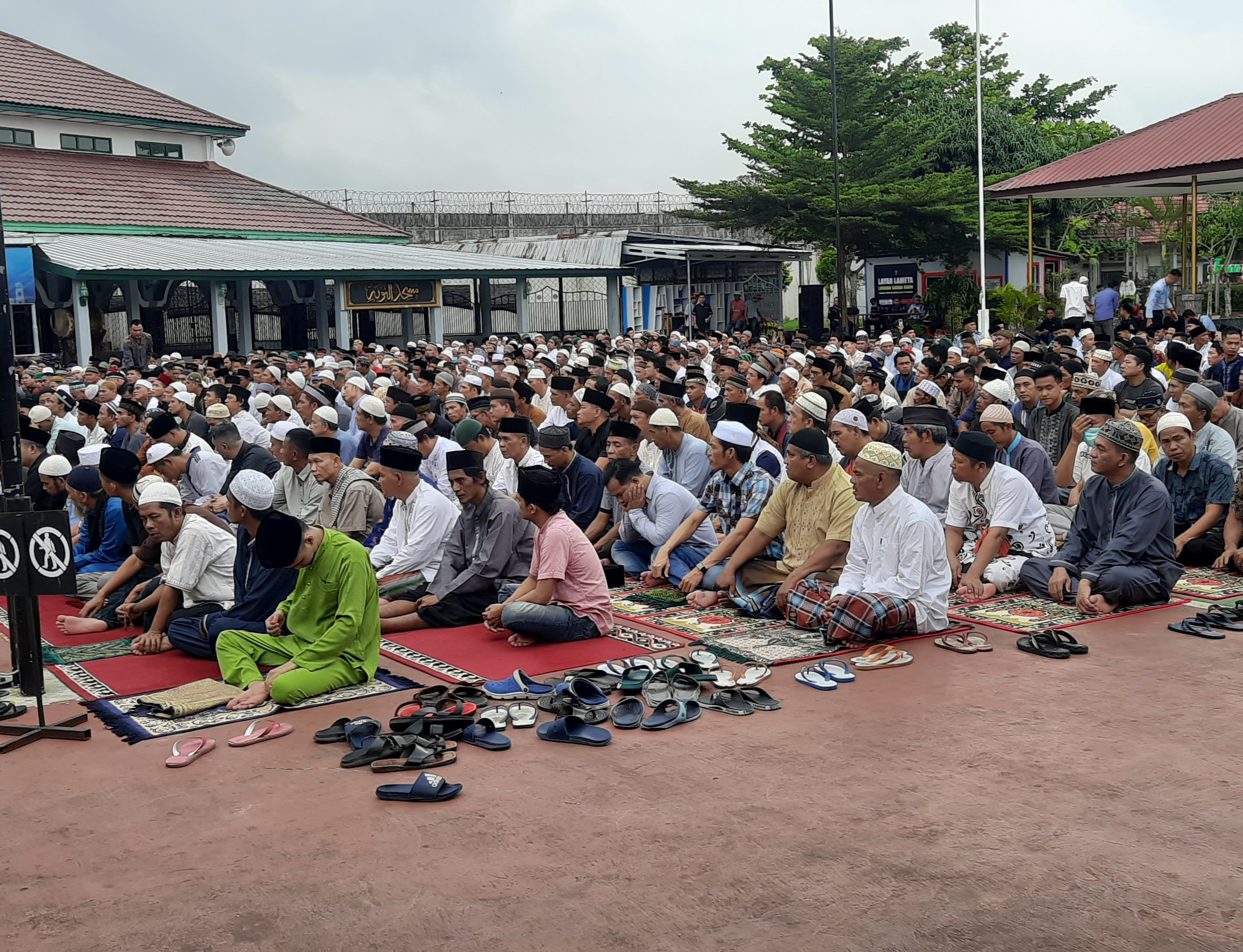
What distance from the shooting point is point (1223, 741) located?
495 centimetres

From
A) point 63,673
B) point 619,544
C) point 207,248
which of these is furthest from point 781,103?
point 63,673

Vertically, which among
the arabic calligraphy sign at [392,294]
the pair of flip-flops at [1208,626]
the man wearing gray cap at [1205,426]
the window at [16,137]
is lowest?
the pair of flip-flops at [1208,626]

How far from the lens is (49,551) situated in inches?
224

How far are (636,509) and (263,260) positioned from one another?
58.1 ft

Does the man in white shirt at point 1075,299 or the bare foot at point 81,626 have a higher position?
the man in white shirt at point 1075,299

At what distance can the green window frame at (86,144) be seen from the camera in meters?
28.9

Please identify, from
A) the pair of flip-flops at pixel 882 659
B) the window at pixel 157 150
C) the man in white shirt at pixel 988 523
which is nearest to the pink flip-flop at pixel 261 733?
the pair of flip-flops at pixel 882 659

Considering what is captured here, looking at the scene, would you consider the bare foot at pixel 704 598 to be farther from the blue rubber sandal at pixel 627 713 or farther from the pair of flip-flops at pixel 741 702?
the blue rubber sandal at pixel 627 713

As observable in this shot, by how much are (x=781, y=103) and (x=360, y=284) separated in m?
14.2

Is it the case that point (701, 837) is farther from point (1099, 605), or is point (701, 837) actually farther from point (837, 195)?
point (837, 195)

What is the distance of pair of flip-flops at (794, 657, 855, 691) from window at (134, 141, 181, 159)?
2855 cm

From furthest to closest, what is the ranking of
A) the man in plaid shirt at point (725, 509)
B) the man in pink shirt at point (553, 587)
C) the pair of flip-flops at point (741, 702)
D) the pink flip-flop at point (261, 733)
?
the man in plaid shirt at point (725, 509) < the man in pink shirt at point (553, 587) < the pair of flip-flops at point (741, 702) < the pink flip-flop at point (261, 733)

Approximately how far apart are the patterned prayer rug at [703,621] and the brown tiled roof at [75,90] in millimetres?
25597

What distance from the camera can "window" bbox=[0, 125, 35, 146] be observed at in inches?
1092
